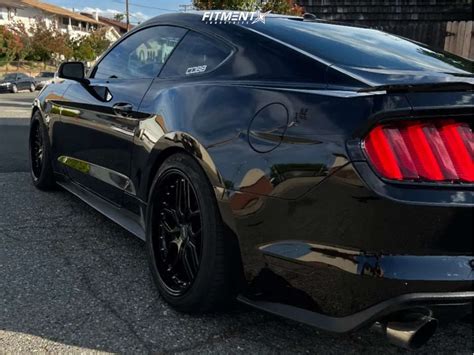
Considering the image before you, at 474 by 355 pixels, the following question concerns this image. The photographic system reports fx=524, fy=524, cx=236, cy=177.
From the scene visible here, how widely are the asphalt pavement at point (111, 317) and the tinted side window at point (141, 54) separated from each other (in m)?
1.20

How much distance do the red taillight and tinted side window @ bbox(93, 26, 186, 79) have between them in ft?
5.55

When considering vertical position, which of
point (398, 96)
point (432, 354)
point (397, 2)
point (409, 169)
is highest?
point (397, 2)

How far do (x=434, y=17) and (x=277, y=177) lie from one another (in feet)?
34.6

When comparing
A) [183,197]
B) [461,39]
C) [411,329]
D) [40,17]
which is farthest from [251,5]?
[40,17]

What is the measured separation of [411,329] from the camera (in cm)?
191

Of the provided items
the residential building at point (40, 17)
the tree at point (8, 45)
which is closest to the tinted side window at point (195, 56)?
the tree at point (8, 45)

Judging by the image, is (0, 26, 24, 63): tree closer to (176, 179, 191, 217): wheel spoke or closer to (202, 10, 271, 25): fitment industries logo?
(202, 10, 271, 25): fitment industries logo

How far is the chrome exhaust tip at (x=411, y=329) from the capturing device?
1.91 metres

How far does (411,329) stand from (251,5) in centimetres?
821

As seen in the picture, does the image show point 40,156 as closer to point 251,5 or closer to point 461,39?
point 251,5

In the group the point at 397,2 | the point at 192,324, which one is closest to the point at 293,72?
the point at 192,324

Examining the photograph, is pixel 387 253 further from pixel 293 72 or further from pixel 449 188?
pixel 293 72

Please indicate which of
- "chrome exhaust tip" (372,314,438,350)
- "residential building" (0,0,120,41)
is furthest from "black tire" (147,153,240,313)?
"residential building" (0,0,120,41)

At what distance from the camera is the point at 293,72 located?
2297mm
